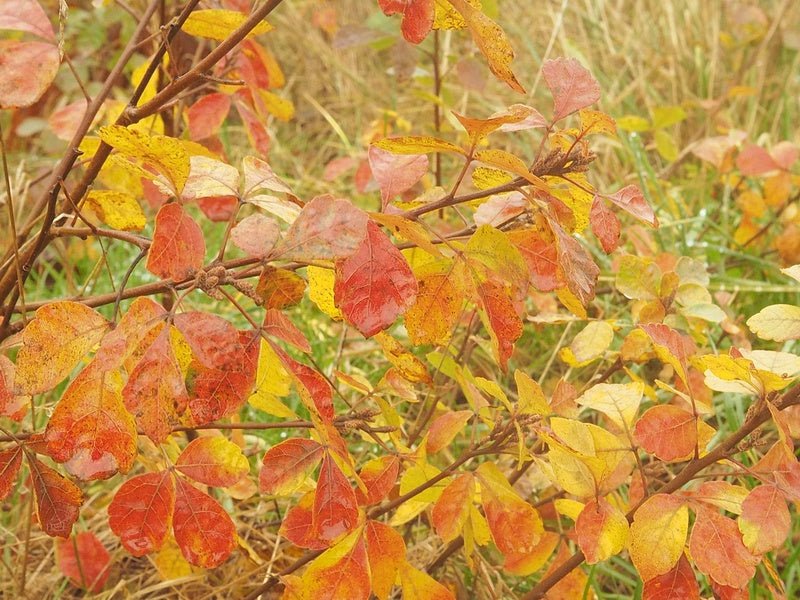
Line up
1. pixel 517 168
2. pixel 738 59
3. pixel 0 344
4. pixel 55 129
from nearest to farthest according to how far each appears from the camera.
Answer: pixel 517 168 → pixel 0 344 → pixel 55 129 → pixel 738 59

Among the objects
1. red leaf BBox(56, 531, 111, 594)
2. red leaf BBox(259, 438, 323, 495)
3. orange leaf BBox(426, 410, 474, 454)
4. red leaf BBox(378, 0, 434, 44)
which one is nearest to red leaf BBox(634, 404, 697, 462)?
orange leaf BBox(426, 410, 474, 454)

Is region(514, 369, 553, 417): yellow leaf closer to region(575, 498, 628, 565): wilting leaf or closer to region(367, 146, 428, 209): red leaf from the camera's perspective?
region(575, 498, 628, 565): wilting leaf

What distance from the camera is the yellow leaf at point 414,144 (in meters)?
0.71

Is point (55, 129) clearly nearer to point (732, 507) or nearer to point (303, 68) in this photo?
point (732, 507)

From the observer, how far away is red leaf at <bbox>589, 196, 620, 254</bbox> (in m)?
0.77

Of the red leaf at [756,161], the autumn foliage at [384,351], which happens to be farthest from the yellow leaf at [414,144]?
the red leaf at [756,161]

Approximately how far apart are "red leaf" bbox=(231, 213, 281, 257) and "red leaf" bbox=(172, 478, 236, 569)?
10.2 inches

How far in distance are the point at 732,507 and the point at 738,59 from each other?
2.53 metres

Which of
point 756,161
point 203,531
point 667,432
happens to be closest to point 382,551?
point 203,531

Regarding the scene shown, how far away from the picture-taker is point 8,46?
905 millimetres

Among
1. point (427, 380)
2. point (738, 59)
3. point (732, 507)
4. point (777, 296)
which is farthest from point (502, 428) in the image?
point (738, 59)

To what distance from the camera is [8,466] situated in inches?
33.2

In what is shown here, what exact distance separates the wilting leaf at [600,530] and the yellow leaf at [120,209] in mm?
554

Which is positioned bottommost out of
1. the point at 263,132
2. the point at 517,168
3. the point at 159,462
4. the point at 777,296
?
the point at 777,296
